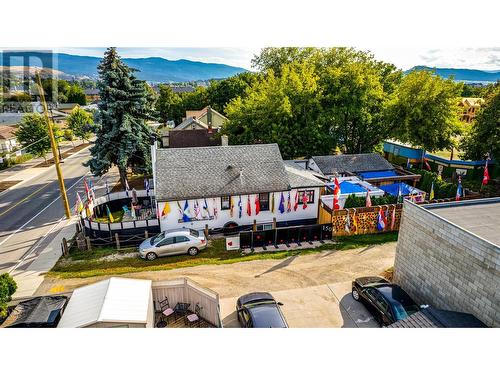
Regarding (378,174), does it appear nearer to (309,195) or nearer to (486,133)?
(309,195)

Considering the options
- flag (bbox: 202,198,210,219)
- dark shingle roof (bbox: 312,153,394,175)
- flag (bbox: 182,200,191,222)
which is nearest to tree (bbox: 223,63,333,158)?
dark shingle roof (bbox: 312,153,394,175)

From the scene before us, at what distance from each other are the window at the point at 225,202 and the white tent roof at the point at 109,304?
8942mm

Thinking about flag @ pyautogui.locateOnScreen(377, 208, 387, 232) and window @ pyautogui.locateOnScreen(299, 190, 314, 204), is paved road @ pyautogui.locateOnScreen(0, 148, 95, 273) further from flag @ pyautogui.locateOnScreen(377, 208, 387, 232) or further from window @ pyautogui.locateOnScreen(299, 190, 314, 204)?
flag @ pyautogui.locateOnScreen(377, 208, 387, 232)

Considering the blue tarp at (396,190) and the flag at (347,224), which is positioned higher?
the blue tarp at (396,190)

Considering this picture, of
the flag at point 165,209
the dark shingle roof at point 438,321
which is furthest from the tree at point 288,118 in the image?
the dark shingle roof at point 438,321

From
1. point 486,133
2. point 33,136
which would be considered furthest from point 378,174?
point 33,136

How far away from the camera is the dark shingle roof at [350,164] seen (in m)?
25.1

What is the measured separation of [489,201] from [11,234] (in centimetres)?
2533

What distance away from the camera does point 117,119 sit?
26.1 m

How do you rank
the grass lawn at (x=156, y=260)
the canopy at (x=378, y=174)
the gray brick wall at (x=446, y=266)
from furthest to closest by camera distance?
1. the canopy at (x=378, y=174)
2. the grass lawn at (x=156, y=260)
3. the gray brick wall at (x=446, y=266)

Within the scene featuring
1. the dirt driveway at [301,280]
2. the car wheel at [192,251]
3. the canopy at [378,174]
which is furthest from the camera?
the canopy at [378,174]

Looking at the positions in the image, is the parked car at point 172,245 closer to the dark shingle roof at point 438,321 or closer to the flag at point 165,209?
the flag at point 165,209

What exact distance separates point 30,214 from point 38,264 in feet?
27.6

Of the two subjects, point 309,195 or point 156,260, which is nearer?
point 156,260
